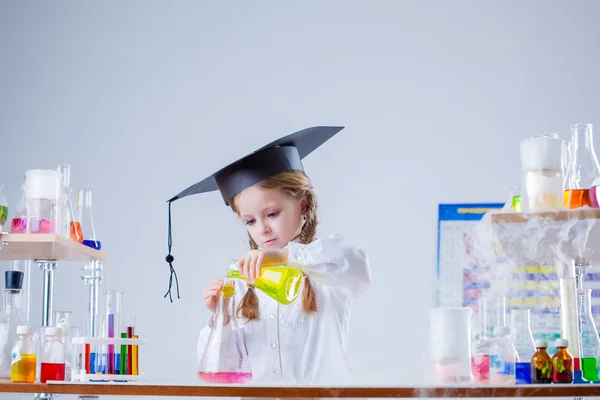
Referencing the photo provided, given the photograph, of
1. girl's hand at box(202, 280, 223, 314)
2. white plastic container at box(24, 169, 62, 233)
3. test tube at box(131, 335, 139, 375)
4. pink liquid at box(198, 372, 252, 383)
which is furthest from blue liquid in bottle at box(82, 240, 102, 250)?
pink liquid at box(198, 372, 252, 383)

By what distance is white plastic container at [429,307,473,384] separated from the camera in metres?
1.31

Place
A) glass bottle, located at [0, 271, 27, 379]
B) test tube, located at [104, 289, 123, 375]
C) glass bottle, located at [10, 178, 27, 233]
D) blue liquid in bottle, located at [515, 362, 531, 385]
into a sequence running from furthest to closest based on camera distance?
glass bottle, located at [10, 178, 27, 233]
glass bottle, located at [0, 271, 27, 379]
test tube, located at [104, 289, 123, 375]
blue liquid in bottle, located at [515, 362, 531, 385]

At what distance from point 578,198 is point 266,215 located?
29.1 inches

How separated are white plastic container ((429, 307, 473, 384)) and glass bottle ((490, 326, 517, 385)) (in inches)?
1.6

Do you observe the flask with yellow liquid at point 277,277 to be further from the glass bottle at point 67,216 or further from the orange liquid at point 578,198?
the glass bottle at point 67,216

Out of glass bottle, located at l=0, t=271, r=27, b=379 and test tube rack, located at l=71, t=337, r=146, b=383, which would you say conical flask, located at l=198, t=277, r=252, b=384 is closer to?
test tube rack, located at l=71, t=337, r=146, b=383

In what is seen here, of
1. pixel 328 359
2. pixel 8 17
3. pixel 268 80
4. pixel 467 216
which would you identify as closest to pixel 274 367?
pixel 328 359

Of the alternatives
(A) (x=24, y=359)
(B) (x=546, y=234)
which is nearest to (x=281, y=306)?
(A) (x=24, y=359)

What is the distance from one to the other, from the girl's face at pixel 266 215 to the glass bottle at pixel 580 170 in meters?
0.67

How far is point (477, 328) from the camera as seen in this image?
145 centimetres

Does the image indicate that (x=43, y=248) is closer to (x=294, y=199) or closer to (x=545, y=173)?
(x=294, y=199)

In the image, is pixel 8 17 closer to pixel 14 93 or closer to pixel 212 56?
pixel 14 93

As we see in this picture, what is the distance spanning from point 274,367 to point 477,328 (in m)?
0.57

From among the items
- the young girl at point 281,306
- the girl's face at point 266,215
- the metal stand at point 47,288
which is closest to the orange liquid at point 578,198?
the young girl at point 281,306
